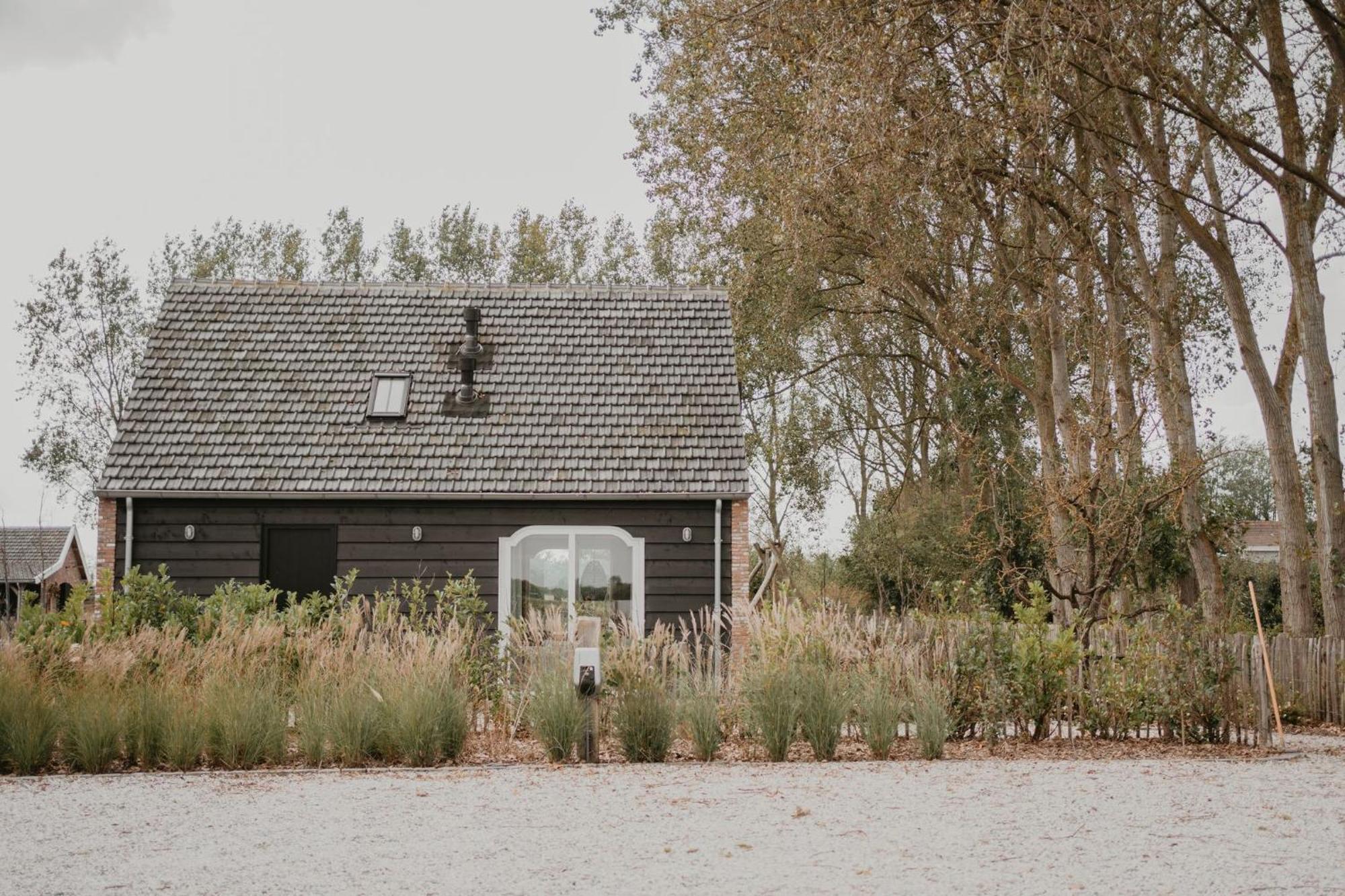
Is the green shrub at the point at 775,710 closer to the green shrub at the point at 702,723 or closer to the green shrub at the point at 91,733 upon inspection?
the green shrub at the point at 702,723

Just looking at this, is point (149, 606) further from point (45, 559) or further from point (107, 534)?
point (45, 559)

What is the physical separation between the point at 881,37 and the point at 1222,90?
672 centimetres

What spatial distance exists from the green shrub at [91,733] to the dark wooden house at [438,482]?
5415 mm

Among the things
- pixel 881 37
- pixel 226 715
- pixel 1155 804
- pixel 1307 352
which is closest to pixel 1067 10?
pixel 881 37

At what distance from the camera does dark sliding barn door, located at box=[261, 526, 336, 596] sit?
14586 mm

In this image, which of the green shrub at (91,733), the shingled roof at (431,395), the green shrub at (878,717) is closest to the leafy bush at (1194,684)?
the green shrub at (878,717)

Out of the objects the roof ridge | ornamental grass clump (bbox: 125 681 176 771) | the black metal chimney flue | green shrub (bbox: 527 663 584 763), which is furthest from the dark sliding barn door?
green shrub (bbox: 527 663 584 763)

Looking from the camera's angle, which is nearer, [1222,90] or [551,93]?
[1222,90]

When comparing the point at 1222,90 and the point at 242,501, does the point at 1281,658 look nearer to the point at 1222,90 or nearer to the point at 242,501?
the point at 1222,90

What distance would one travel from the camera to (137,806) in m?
7.22

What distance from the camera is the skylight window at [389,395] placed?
15.1 metres

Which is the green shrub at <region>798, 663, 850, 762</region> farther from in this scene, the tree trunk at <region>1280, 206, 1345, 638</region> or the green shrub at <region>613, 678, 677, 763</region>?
the tree trunk at <region>1280, 206, 1345, 638</region>

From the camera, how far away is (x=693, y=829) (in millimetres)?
6438

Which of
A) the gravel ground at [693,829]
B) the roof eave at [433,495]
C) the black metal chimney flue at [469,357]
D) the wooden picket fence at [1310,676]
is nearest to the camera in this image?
the gravel ground at [693,829]
